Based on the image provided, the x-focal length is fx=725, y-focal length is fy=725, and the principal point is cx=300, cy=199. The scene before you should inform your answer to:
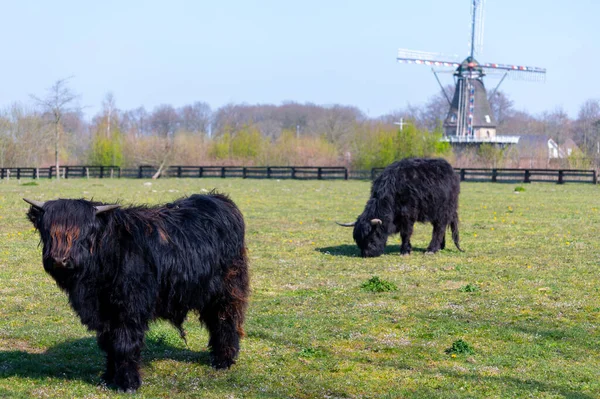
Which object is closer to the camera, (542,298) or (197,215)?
(197,215)

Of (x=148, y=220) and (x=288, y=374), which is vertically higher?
(x=148, y=220)

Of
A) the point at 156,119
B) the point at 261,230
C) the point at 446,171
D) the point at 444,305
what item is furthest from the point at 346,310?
the point at 156,119

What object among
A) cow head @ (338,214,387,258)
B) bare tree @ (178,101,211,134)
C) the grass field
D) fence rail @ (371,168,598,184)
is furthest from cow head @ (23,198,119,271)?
bare tree @ (178,101,211,134)

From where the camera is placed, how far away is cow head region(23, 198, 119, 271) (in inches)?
275

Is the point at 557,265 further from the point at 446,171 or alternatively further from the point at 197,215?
the point at 197,215

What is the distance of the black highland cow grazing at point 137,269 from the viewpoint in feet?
23.5

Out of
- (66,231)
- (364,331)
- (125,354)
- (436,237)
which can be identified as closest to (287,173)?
(436,237)

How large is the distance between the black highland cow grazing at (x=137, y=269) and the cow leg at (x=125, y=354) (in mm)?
10

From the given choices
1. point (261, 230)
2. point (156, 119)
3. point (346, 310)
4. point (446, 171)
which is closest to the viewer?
point (346, 310)

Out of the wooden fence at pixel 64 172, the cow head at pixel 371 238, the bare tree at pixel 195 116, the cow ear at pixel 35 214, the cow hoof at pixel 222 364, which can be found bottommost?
the cow hoof at pixel 222 364

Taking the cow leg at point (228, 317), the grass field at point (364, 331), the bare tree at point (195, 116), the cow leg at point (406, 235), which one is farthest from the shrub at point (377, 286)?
the bare tree at point (195, 116)

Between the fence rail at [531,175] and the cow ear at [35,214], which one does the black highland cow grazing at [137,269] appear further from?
the fence rail at [531,175]

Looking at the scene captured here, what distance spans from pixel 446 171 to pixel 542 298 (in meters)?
6.72

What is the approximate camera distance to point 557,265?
1534cm
